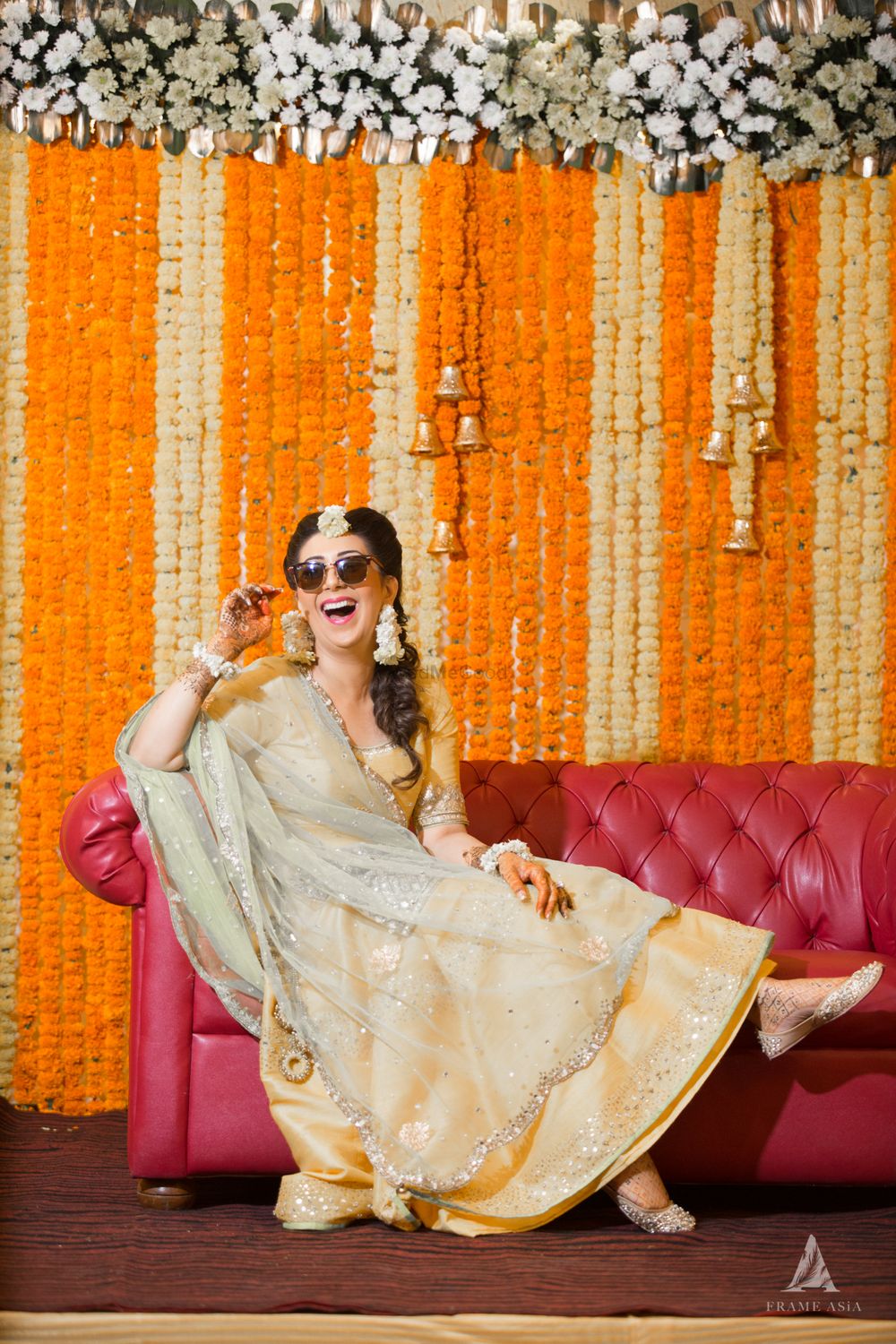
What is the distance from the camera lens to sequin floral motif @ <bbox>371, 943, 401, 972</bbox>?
90.9 inches

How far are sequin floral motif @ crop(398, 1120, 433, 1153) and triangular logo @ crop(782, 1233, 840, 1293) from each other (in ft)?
2.25

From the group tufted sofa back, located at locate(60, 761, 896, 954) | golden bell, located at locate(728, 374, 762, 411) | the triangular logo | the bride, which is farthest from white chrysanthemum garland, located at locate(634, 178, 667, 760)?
the triangular logo

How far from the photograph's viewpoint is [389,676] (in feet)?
9.27

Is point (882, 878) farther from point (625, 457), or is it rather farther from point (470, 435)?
point (470, 435)

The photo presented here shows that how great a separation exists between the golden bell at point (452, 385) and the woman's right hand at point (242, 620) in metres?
1.32

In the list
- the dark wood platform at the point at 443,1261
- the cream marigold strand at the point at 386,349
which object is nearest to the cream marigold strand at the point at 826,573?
the cream marigold strand at the point at 386,349

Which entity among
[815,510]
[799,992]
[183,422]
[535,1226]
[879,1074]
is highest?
[183,422]

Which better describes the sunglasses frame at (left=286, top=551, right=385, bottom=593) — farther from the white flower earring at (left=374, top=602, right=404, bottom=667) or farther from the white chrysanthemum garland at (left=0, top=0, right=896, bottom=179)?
the white chrysanthemum garland at (left=0, top=0, right=896, bottom=179)

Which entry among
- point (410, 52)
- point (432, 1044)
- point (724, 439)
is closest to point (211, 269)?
point (410, 52)

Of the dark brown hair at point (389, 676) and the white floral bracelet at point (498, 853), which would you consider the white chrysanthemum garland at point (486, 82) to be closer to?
the dark brown hair at point (389, 676)

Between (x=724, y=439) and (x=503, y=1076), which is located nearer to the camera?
(x=503, y=1076)

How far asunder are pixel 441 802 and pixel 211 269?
80.5 inches

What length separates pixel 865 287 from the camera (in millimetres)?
3908

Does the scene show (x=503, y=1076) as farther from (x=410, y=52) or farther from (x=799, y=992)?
(x=410, y=52)
